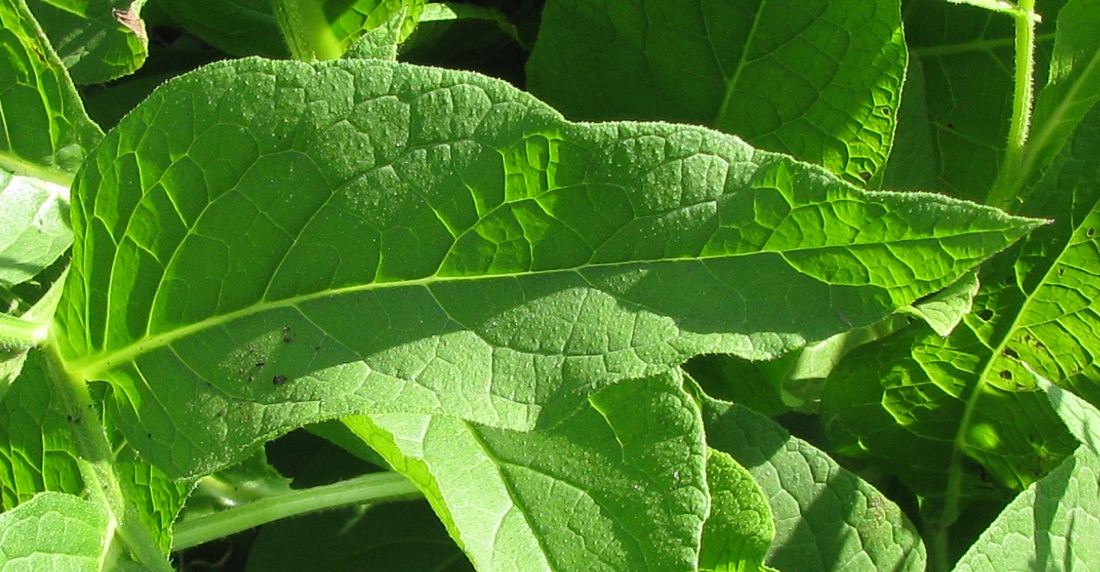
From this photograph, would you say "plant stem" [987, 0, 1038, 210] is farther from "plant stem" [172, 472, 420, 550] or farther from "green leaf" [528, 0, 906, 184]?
"plant stem" [172, 472, 420, 550]

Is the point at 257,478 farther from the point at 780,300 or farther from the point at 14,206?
the point at 780,300

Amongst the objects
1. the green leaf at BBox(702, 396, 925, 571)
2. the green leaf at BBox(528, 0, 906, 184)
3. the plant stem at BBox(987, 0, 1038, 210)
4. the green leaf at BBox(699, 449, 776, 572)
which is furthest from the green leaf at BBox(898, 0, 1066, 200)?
the green leaf at BBox(699, 449, 776, 572)

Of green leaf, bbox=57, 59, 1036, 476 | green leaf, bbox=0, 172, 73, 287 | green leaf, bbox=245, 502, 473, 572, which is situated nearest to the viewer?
green leaf, bbox=57, 59, 1036, 476

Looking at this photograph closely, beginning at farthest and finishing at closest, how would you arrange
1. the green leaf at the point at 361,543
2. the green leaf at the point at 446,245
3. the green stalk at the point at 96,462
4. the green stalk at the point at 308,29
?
the green leaf at the point at 361,543
the green stalk at the point at 308,29
the green stalk at the point at 96,462
the green leaf at the point at 446,245

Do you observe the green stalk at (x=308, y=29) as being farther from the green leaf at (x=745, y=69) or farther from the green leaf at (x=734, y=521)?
the green leaf at (x=734, y=521)

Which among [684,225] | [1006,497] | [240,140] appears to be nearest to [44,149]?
[240,140]

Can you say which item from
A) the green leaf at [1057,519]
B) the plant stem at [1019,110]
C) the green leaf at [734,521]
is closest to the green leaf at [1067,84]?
the plant stem at [1019,110]

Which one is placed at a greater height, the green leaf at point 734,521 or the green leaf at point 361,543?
the green leaf at point 734,521
